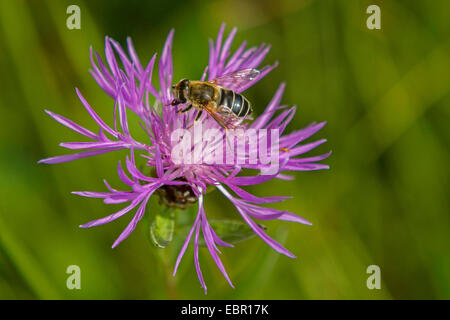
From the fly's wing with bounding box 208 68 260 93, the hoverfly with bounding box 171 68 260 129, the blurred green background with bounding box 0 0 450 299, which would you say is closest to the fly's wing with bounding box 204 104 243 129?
the hoverfly with bounding box 171 68 260 129

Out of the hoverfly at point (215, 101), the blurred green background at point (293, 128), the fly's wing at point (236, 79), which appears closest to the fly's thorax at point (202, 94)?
the hoverfly at point (215, 101)

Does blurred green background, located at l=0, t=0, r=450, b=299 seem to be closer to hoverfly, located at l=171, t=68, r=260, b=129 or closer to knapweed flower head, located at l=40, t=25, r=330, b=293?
knapweed flower head, located at l=40, t=25, r=330, b=293

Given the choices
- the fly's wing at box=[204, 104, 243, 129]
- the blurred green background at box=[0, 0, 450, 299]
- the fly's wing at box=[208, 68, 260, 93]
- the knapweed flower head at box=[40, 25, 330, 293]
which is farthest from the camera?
the blurred green background at box=[0, 0, 450, 299]

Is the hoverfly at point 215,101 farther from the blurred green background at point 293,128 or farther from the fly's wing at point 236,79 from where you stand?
the blurred green background at point 293,128

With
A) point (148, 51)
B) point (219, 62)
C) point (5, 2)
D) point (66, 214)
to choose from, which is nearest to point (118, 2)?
point (148, 51)

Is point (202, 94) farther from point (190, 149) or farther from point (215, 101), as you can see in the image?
point (190, 149)
